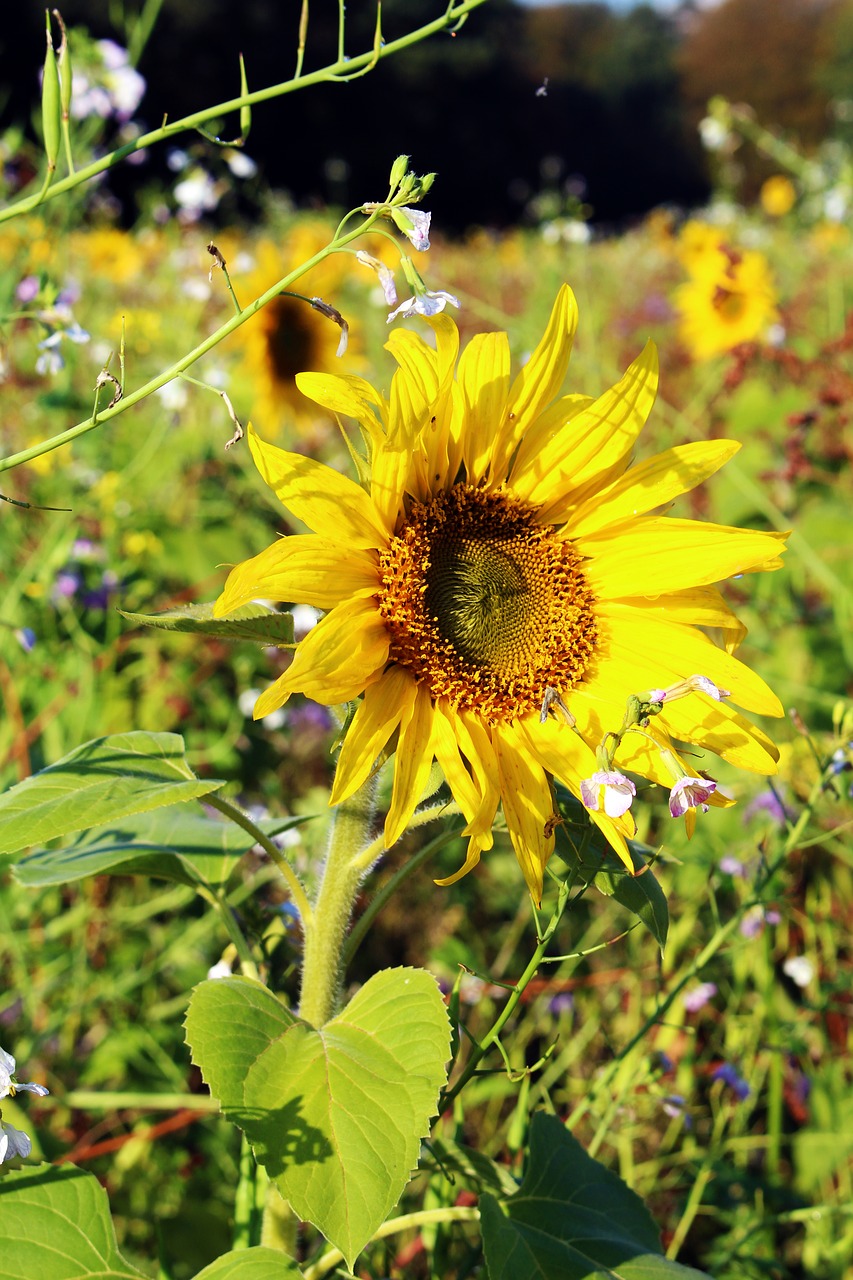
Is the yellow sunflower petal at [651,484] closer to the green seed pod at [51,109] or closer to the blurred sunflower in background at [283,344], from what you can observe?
the green seed pod at [51,109]

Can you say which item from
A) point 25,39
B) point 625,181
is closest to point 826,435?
point 25,39

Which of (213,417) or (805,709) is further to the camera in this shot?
(213,417)

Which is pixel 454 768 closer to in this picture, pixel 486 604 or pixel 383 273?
pixel 486 604

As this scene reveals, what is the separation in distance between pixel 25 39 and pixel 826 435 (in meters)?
17.9

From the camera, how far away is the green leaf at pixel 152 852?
122cm

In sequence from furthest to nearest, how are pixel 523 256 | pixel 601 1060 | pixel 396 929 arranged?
pixel 523 256 < pixel 396 929 < pixel 601 1060

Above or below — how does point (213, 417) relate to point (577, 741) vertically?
below

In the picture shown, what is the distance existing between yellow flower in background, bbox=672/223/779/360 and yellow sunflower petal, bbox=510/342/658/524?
136 inches

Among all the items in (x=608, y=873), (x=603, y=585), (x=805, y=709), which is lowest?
(x=805, y=709)

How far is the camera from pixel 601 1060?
89.8 inches

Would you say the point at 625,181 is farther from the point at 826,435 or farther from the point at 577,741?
Result: the point at 577,741

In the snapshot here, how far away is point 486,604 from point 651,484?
0.24 m

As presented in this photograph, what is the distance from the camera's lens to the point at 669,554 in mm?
1292

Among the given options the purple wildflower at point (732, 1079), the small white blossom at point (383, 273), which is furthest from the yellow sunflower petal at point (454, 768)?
the purple wildflower at point (732, 1079)
